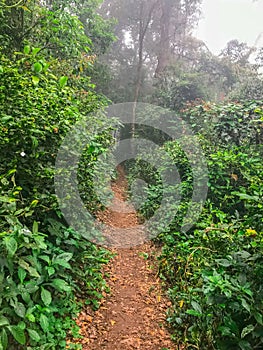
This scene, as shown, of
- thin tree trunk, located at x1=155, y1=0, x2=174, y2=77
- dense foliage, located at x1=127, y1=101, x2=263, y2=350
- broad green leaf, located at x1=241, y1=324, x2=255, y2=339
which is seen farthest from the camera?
thin tree trunk, located at x1=155, y1=0, x2=174, y2=77

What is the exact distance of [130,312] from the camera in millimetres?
2717

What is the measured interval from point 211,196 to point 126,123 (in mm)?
8187

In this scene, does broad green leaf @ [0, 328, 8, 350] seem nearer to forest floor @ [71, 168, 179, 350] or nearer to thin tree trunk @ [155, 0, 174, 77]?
forest floor @ [71, 168, 179, 350]

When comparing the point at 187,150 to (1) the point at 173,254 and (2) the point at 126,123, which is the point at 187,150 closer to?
(1) the point at 173,254

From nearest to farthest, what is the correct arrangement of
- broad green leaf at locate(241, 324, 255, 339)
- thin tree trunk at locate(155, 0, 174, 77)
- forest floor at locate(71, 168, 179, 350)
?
broad green leaf at locate(241, 324, 255, 339) → forest floor at locate(71, 168, 179, 350) → thin tree trunk at locate(155, 0, 174, 77)

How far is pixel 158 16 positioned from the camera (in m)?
13.0

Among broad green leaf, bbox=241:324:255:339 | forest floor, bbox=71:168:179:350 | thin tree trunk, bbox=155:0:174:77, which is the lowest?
forest floor, bbox=71:168:179:350

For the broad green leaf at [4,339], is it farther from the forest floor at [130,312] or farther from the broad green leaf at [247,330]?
the broad green leaf at [247,330]

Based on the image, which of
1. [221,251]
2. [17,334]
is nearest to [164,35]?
[221,251]

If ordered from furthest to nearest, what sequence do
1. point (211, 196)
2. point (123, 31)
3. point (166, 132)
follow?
point (123, 31), point (166, 132), point (211, 196)

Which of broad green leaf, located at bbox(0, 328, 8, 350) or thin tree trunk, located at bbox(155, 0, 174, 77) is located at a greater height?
thin tree trunk, located at bbox(155, 0, 174, 77)

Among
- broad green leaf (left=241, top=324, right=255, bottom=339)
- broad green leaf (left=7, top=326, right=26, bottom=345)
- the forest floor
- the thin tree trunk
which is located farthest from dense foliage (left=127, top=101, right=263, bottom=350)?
the thin tree trunk

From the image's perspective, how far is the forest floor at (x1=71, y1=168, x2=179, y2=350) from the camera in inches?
89.6

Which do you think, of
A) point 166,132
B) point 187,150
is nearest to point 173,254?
point 187,150
